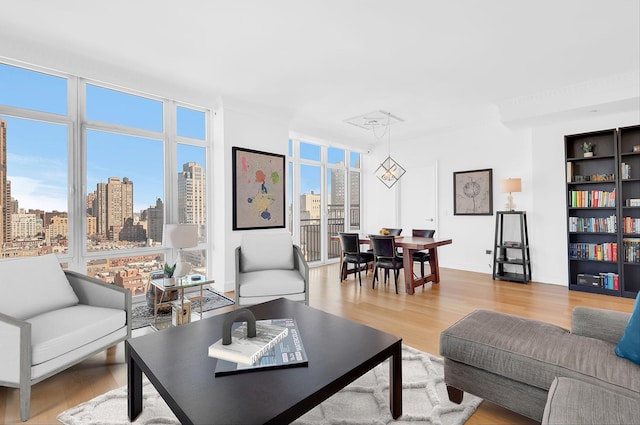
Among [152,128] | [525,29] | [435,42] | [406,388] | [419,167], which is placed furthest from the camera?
[419,167]

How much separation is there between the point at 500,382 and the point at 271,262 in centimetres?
253

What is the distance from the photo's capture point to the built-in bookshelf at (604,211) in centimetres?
420

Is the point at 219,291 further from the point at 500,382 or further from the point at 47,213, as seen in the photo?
the point at 500,382

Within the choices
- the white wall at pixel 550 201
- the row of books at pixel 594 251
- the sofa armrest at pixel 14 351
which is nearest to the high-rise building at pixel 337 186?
the white wall at pixel 550 201

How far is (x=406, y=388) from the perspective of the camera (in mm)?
2043

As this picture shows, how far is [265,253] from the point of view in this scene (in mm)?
3682

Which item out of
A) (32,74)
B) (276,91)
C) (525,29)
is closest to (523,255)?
(525,29)

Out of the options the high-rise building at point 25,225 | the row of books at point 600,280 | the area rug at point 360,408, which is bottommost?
the area rug at point 360,408

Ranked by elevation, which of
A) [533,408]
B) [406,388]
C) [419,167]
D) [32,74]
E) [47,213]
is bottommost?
[406,388]

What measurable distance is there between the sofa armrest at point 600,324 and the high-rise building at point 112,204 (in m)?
4.37

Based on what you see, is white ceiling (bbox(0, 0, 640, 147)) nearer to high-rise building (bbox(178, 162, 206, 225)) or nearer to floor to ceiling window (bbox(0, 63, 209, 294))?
floor to ceiling window (bbox(0, 63, 209, 294))

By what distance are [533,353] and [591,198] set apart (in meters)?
4.03

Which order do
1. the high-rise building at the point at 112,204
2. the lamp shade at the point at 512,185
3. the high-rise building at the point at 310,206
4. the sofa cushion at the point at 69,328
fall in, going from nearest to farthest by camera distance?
1. the sofa cushion at the point at 69,328
2. the high-rise building at the point at 112,204
3. the lamp shade at the point at 512,185
4. the high-rise building at the point at 310,206

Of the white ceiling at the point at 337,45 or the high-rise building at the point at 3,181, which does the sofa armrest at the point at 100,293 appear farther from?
the white ceiling at the point at 337,45
